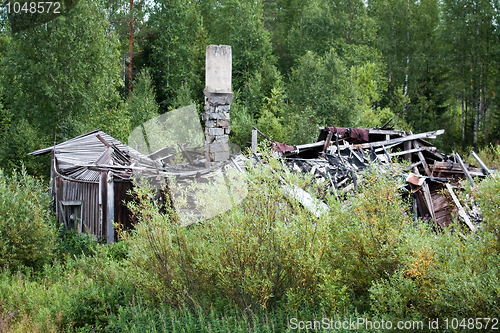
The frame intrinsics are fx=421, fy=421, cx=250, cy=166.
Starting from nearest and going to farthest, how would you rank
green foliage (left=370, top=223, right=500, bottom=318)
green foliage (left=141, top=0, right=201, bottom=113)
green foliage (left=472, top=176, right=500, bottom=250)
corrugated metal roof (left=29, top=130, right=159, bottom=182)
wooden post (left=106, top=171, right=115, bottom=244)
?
green foliage (left=370, top=223, right=500, bottom=318) < green foliage (left=472, top=176, right=500, bottom=250) < wooden post (left=106, top=171, right=115, bottom=244) < corrugated metal roof (left=29, top=130, right=159, bottom=182) < green foliage (left=141, top=0, right=201, bottom=113)

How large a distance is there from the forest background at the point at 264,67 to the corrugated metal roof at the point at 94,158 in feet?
10.8

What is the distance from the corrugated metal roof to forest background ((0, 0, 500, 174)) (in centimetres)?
330

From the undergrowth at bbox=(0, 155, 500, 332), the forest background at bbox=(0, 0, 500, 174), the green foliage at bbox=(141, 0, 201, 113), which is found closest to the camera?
the undergrowth at bbox=(0, 155, 500, 332)

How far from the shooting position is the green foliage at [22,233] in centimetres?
799

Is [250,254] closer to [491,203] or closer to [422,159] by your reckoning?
[491,203]

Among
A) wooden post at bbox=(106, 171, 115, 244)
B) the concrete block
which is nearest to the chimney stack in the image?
the concrete block

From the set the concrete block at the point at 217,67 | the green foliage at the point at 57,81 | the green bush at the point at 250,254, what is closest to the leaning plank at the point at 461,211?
the green bush at the point at 250,254

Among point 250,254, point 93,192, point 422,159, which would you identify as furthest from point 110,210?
point 422,159

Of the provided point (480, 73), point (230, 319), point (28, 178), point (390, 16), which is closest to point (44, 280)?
point (28, 178)

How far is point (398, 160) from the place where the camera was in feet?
44.1

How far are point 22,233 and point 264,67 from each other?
19276 mm

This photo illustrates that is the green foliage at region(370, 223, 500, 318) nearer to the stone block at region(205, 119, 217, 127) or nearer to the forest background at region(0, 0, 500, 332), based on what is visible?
the forest background at region(0, 0, 500, 332)

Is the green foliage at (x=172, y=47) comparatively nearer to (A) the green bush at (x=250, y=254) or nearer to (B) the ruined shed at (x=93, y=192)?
(B) the ruined shed at (x=93, y=192)

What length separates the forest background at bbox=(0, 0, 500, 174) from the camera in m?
15.0
